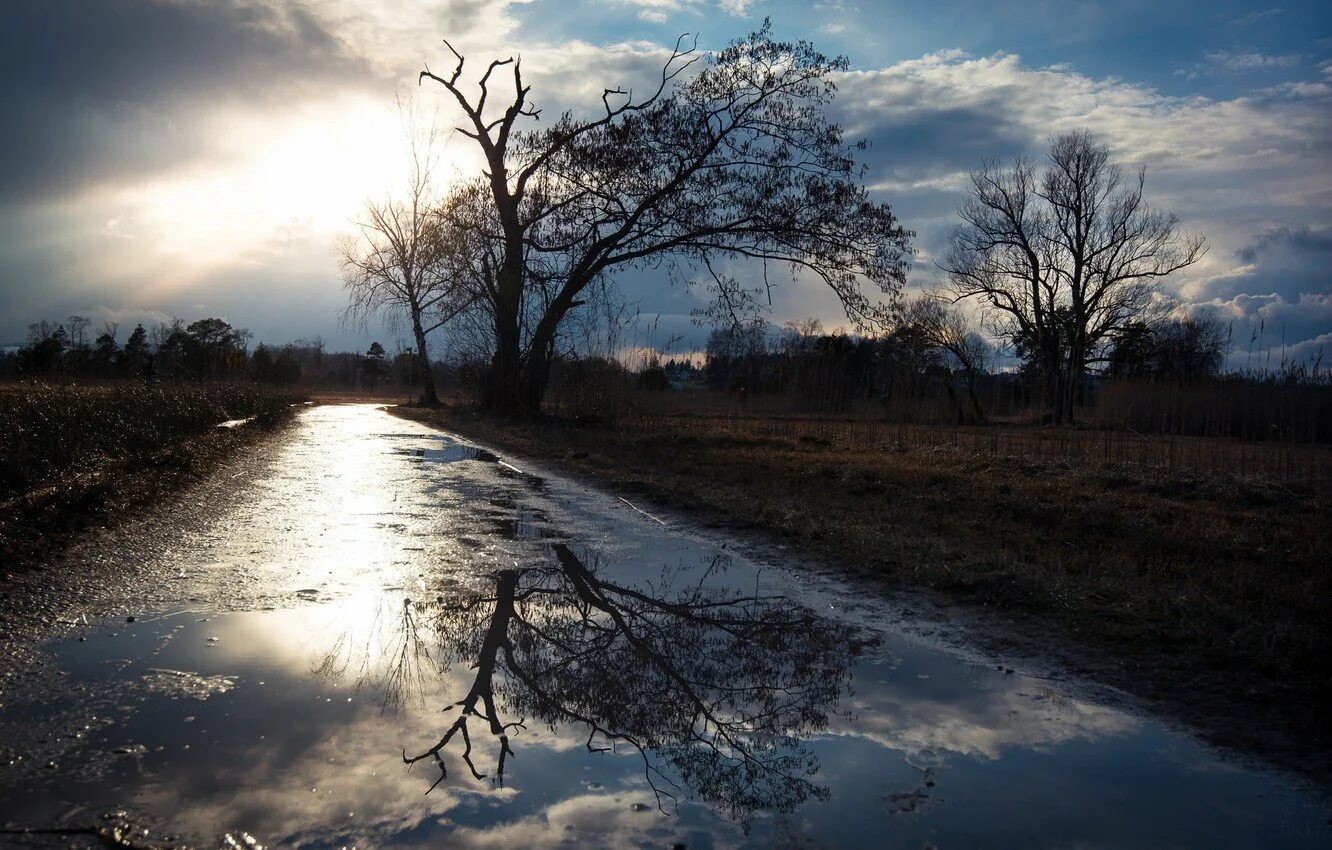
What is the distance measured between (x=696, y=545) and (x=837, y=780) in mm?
5107

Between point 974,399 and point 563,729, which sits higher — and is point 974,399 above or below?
above

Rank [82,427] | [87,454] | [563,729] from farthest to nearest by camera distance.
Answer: [82,427]
[87,454]
[563,729]

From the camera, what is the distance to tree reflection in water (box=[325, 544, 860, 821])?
3.47 metres

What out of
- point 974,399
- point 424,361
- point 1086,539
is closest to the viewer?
point 1086,539

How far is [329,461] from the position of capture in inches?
588

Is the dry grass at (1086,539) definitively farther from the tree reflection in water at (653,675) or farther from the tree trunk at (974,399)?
the tree trunk at (974,399)

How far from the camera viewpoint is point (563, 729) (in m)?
3.81

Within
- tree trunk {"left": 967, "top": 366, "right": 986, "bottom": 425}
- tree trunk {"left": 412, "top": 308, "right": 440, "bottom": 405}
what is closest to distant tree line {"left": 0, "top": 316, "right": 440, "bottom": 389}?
tree trunk {"left": 412, "top": 308, "right": 440, "bottom": 405}

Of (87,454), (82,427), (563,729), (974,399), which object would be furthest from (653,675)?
(974,399)

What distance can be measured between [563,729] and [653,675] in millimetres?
781

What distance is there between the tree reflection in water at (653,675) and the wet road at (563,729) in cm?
2

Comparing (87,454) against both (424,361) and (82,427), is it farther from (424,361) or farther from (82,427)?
(424,361)

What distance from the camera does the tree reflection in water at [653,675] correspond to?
347cm

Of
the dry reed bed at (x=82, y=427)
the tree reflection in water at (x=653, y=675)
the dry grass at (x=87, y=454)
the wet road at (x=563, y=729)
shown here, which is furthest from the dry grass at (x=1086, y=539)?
the dry reed bed at (x=82, y=427)
